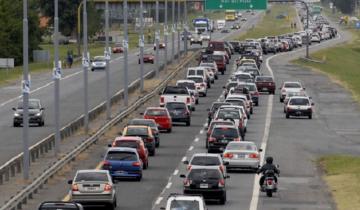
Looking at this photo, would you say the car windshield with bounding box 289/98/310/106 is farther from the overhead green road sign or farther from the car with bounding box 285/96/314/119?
the overhead green road sign

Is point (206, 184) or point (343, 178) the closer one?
point (206, 184)

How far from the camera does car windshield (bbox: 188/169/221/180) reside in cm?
4362

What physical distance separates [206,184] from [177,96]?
3916 cm

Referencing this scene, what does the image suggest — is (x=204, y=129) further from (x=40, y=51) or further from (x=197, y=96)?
(x=40, y=51)

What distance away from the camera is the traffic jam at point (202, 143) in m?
40.9

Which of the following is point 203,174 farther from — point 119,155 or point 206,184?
point 119,155

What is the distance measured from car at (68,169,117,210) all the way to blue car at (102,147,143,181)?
7.72 metres

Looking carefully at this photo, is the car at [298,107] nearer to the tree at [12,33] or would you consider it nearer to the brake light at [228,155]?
the brake light at [228,155]

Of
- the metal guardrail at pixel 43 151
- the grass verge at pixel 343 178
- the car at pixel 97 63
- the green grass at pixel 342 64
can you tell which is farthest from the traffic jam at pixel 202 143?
the car at pixel 97 63

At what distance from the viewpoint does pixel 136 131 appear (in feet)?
196

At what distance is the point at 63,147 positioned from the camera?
59.6 meters

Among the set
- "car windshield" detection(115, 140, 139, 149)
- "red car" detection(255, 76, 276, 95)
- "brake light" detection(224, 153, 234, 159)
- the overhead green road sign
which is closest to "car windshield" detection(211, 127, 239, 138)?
"brake light" detection(224, 153, 234, 159)

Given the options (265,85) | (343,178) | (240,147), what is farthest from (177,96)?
(343,178)

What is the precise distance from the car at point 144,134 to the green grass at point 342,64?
143 feet
